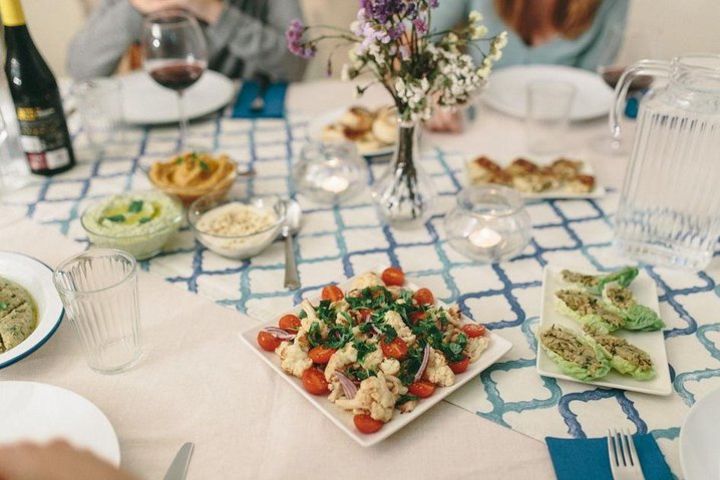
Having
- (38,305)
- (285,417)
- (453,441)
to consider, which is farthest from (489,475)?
(38,305)

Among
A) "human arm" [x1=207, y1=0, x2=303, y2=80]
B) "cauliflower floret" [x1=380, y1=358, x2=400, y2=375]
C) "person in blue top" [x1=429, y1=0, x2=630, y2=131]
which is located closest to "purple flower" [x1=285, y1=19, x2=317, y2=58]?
"cauliflower floret" [x1=380, y1=358, x2=400, y2=375]

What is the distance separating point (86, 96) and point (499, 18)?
1.33m

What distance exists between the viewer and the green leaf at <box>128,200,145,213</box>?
119 centimetres

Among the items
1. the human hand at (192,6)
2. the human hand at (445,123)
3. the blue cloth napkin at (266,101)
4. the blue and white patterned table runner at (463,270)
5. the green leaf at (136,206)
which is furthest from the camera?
the human hand at (192,6)

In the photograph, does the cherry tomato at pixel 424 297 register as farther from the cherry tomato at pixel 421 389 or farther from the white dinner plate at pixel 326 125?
the white dinner plate at pixel 326 125

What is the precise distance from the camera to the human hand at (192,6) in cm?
184

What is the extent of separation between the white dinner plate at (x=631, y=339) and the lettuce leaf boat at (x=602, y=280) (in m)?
0.02

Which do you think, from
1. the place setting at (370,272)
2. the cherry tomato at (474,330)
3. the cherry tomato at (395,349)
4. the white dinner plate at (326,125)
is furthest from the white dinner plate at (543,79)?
the cherry tomato at (395,349)

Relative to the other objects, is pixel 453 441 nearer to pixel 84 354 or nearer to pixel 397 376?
pixel 397 376

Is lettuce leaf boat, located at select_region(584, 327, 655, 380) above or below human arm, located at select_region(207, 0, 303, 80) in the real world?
below

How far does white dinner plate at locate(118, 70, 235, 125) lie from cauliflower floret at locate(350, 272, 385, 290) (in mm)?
856

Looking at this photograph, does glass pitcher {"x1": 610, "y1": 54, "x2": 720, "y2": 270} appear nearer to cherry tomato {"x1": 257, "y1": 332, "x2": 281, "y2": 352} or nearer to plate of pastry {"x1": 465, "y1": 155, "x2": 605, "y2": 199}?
plate of pastry {"x1": 465, "y1": 155, "x2": 605, "y2": 199}

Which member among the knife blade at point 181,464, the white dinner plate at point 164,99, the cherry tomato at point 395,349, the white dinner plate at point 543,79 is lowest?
the knife blade at point 181,464

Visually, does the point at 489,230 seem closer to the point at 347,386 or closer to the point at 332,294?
the point at 332,294
